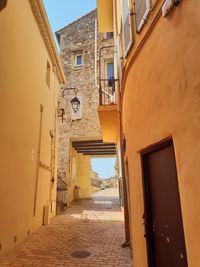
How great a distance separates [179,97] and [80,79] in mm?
14194

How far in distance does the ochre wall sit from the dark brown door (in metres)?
0.22

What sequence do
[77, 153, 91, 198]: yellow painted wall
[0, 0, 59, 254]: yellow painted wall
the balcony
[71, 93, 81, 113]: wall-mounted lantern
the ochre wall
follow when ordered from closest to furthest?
the ochre wall
[0, 0, 59, 254]: yellow painted wall
the balcony
[71, 93, 81, 113]: wall-mounted lantern
[77, 153, 91, 198]: yellow painted wall

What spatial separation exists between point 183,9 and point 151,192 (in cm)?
238

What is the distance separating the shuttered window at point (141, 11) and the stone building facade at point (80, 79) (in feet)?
35.0

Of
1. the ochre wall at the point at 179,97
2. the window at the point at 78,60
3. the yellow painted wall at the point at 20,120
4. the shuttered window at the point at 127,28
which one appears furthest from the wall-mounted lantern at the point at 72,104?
the ochre wall at the point at 179,97

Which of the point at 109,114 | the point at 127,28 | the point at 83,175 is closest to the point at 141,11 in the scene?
the point at 127,28

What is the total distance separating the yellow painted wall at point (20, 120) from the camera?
212 inches

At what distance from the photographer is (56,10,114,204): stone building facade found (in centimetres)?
1447

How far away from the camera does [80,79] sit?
15758 millimetres

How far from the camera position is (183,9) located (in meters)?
2.14

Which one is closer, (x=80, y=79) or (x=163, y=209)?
(x=163, y=209)

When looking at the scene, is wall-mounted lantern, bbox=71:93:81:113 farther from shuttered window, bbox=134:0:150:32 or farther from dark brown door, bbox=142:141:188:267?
dark brown door, bbox=142:141:188:267

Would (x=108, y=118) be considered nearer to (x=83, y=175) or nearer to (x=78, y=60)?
(x=78, y=60)

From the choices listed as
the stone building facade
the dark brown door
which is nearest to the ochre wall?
the dark brown door
